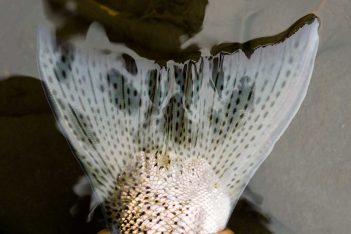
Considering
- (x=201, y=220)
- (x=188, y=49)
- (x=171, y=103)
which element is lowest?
(x=201, y=220)

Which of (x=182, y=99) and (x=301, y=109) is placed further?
(x=301, y=109)

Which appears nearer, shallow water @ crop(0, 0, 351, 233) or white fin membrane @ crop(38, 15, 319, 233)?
white fin membrane @ crop(38, 15, 319, 233)

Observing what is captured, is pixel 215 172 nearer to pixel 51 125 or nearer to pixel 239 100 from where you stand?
pixel 239 100

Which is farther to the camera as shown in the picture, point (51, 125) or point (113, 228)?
point (51, 125)

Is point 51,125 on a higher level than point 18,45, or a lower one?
lower

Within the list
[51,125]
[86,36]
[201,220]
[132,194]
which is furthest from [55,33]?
[201,220]
